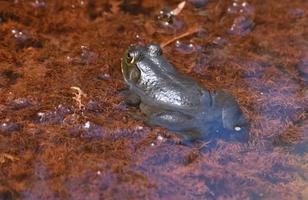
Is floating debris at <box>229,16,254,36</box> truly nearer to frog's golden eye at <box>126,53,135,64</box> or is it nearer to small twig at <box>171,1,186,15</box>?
small twig at <box>171,1,186,15</box>

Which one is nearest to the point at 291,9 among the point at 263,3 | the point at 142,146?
the point at 263,3

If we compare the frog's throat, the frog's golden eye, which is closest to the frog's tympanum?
the frog's golden eye

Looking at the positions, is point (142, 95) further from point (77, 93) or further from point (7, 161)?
point (7, 161)

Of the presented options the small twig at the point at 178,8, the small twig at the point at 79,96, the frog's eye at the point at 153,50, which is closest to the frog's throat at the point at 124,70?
the frog's eye at the point at 153,50

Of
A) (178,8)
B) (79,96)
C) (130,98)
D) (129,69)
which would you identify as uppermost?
(178,8)

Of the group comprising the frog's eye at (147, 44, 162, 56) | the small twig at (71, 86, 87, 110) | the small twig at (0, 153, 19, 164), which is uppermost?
the frog's eye at (147, 44, 162, 56)

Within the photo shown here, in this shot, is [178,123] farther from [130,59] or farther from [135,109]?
[130,59]

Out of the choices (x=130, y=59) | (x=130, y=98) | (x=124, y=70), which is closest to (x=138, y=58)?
(x=130, y=59)
